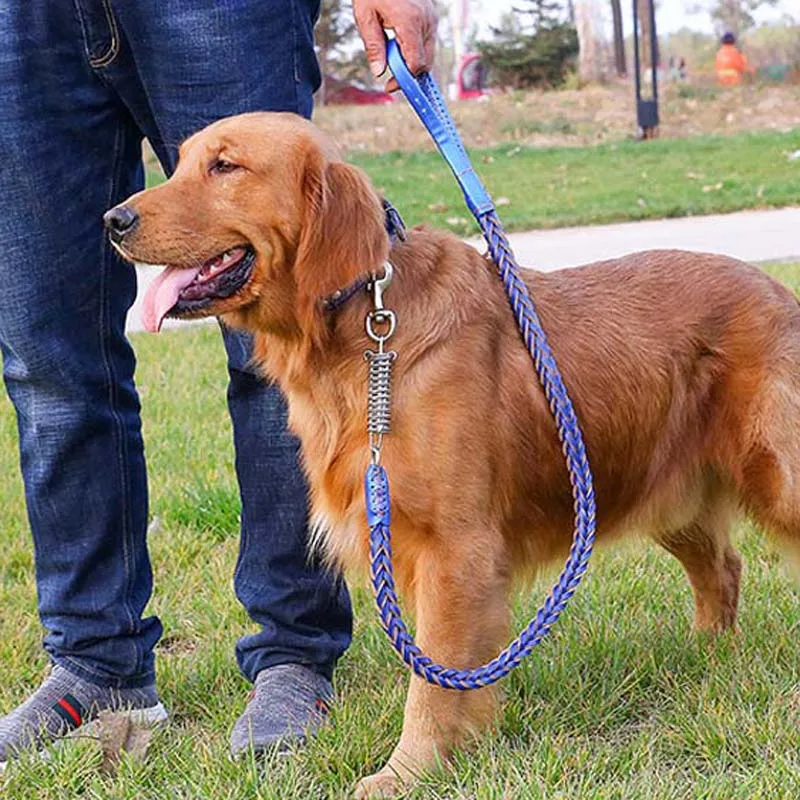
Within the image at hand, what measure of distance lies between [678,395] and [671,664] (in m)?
0.75

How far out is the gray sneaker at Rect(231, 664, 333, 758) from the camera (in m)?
3.00

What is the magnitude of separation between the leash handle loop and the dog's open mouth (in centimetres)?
54

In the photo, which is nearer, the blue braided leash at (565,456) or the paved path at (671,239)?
the blue braided leash at (565,456)

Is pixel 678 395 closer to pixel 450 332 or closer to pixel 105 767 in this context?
pixel 450 332

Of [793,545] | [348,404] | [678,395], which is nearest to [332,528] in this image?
[348,404]

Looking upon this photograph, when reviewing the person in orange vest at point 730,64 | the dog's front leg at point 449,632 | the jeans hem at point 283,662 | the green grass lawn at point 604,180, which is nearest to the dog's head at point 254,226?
the dog's front leg at point 449,632

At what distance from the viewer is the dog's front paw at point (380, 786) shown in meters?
2.79

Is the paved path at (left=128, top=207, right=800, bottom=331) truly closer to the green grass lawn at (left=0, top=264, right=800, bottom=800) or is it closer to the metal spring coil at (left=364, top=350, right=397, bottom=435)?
the green grass lawn at (left=0, top=264, right=800, bottom=800)

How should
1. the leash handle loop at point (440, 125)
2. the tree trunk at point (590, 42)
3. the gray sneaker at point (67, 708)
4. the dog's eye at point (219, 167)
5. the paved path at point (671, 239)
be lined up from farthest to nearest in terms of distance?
the tree trunk at point (590, 42) → the paved path at point (671, 239) → the gray sneaker at point (67, 708) → the leash handle loop at point (440, 125) → the dog's eye at point (219, 167)

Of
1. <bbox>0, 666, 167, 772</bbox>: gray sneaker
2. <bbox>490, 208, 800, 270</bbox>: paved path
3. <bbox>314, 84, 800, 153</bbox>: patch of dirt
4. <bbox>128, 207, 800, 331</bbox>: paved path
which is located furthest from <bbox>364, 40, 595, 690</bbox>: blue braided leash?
<bbox>314, 84, 800, 153</bbox>: patch of dirt

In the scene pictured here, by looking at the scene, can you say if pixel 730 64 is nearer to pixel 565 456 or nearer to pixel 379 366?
pixel 565 456

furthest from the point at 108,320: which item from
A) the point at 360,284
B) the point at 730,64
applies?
the point at 730,64

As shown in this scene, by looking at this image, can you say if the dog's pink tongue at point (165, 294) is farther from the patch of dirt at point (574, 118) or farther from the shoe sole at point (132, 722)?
the patch of dirt at point (574, 118)

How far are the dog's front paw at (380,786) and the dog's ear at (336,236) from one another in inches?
42.3
